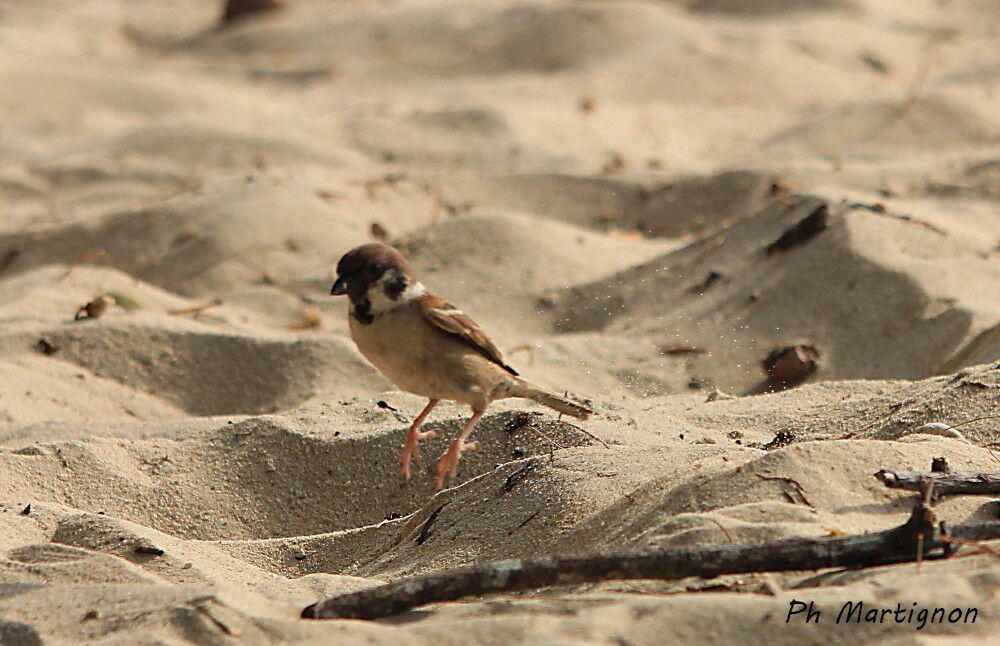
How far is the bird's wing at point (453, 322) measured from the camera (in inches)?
175

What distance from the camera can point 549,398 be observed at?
14.9 ft

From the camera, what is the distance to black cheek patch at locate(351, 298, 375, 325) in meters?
4.45

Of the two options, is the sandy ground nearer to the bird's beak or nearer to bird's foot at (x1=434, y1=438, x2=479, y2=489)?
bird's foot at (x1=434, y1=438, x2=479, y2=489)

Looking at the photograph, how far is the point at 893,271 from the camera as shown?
6.01 meters

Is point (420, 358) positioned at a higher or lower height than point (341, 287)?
lower

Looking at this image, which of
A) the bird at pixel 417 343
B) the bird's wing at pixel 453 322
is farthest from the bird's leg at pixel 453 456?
the bird's wing at pixel 453 322

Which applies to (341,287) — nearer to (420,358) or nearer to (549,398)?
(420,358)

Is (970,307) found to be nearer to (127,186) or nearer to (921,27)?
(127,186)

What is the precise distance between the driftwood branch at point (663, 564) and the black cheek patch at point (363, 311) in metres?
1.69

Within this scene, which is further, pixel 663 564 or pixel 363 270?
pixel 363 270

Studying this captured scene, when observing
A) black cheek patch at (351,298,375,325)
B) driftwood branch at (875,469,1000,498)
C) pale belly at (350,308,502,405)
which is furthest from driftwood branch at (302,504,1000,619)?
black cheek patch at (351,298,375,325)

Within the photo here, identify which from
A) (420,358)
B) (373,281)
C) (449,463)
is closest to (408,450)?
(449,463)

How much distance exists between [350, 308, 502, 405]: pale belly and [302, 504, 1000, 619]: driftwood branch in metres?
1.57

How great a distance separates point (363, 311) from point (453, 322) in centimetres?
33
